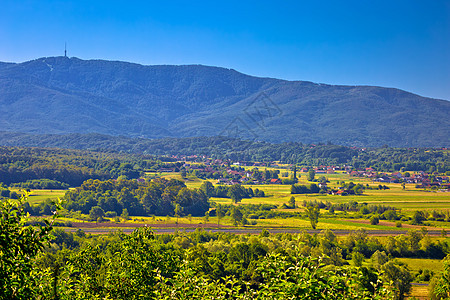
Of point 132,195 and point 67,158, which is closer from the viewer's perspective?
point 132,195

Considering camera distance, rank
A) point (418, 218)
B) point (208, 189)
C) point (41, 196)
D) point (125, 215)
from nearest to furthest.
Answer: point (418, 218), point (125, 215), point (41, 196), point (208, 189)

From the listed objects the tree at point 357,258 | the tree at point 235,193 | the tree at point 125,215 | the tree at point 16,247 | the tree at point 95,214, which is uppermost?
the tree at point 16,247

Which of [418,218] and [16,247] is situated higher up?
[16,247]

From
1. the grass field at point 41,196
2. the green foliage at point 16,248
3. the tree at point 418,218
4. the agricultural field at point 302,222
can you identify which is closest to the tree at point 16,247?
the green foliage at point 16,248

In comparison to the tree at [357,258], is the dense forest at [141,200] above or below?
below

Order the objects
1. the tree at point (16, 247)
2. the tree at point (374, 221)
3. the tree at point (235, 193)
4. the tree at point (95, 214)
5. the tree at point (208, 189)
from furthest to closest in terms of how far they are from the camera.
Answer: the tree at point (208, 189)
the tree at point (235, 193)
the tree at point (95, 214)
the tree at point (374, 221)
the tree at point (16, 247)

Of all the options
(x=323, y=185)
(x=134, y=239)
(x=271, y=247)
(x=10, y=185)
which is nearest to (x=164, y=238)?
(x=271, y=247)

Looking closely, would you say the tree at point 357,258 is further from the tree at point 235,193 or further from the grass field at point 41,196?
the grass field at point 41,196

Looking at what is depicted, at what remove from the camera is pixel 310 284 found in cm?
841

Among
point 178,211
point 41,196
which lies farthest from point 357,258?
point 41,196

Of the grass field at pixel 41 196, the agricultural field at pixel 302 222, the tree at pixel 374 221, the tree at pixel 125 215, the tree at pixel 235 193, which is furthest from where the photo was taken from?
the tree at pixel 235 193

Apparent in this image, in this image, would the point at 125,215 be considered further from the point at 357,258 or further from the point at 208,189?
the point at 357,258

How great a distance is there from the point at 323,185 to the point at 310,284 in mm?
117841

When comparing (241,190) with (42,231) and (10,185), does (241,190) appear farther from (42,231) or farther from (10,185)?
(42,231)
